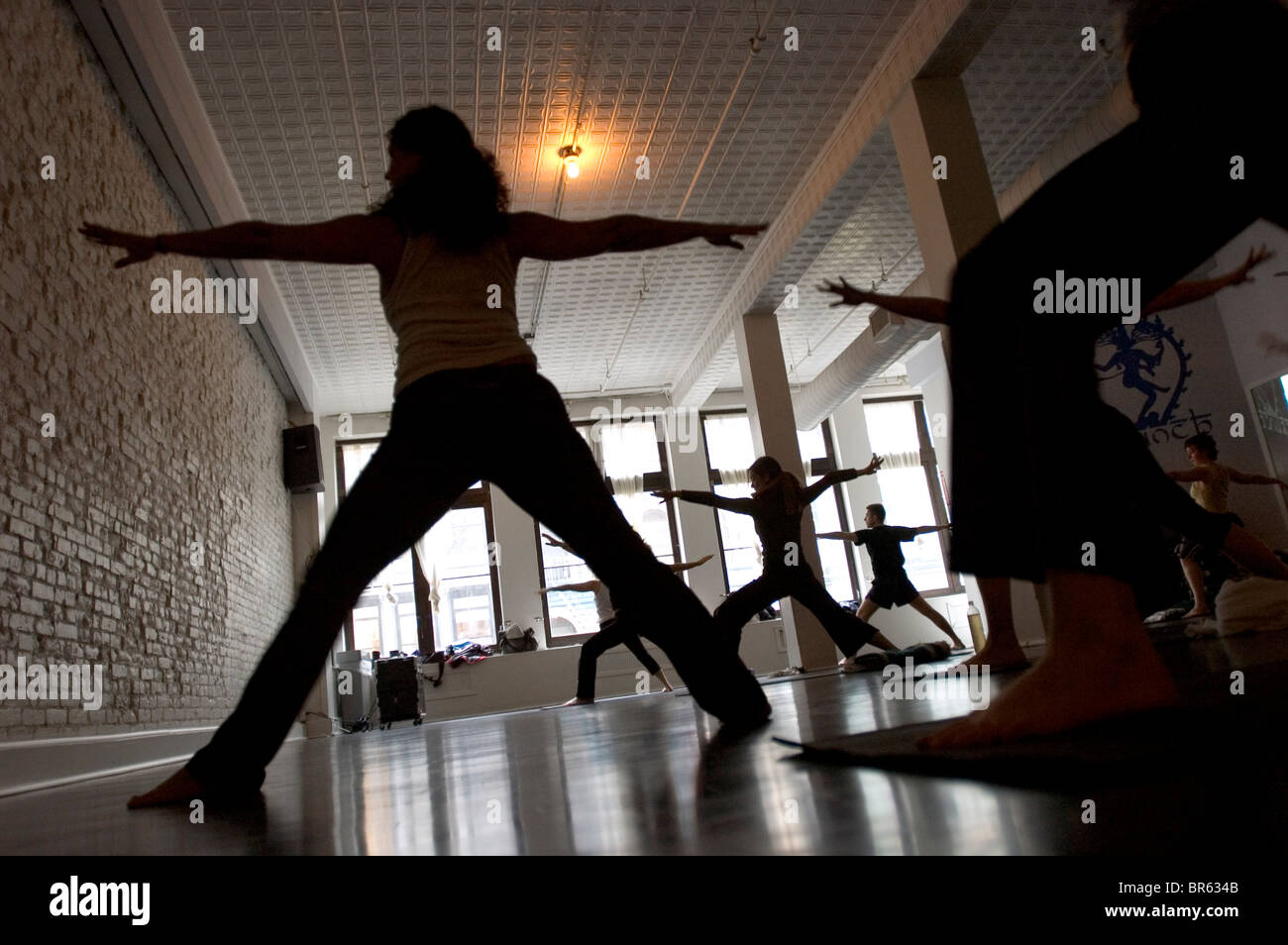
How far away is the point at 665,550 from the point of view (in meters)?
14.4

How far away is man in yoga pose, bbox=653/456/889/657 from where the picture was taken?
5.45m

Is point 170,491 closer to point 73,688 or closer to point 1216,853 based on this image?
point 73,688

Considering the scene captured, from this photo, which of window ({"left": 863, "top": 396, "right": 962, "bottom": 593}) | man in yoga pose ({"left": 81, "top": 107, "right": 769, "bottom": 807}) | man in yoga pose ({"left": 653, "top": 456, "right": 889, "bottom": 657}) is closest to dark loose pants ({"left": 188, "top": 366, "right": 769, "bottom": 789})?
man in yoga pose ({"left": 81, "top": 107, "right": 769, "bottom": 807})

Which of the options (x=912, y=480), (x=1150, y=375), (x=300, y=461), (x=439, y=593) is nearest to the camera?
(x=1150, y=375)

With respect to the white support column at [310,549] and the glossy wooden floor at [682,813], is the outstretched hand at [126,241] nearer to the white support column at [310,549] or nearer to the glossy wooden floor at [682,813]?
the glossy wooden floor at [682,813]

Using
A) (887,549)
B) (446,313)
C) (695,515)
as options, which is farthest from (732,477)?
(446,313)

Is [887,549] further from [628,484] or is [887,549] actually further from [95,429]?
[628,484]

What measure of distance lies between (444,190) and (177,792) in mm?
1253

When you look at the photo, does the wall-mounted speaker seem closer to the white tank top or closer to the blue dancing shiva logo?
the blue dancing shiva logo

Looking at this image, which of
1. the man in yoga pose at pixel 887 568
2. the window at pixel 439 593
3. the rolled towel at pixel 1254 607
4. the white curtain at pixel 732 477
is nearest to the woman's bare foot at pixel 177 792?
the rolled towel at pixel 1254 607

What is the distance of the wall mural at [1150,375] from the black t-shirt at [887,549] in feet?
7.65

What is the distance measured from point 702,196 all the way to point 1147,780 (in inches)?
327

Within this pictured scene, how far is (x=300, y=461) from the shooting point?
10.7 m
